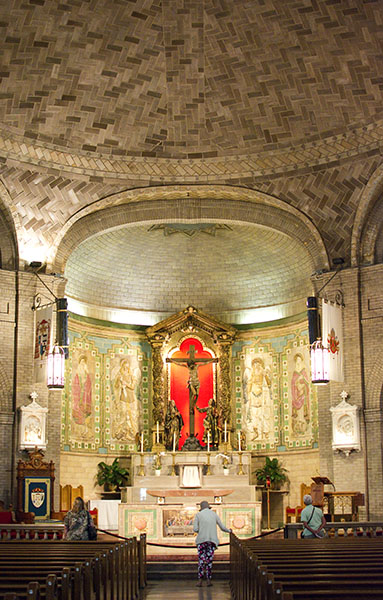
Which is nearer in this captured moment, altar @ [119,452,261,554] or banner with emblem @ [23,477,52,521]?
altar @ [119,452,261,554]

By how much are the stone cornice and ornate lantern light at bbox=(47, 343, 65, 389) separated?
4.83 m

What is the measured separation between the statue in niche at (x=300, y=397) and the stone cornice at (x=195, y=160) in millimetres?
5992

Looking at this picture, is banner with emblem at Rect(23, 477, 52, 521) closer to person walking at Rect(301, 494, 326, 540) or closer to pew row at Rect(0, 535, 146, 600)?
pew row at Rect(0, 535, 146, 600)

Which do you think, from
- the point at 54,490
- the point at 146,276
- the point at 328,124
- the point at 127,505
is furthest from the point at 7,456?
the point at 328,124

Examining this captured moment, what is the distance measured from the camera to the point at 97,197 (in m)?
22.4

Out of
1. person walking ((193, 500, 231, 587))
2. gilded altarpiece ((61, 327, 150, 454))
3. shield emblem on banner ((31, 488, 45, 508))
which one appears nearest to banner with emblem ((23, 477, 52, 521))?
shield emblem on banner ((31, 488, 45, 508))

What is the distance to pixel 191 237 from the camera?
2633 centimetres

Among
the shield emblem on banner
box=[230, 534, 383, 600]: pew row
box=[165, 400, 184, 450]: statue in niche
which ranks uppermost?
box=[165, 400, 184, 450]: statue in niche

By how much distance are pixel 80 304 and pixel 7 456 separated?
21.1 ft

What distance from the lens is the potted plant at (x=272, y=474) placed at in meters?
24.3

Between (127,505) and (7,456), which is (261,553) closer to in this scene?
(127,505)

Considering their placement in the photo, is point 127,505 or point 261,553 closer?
point 261,553

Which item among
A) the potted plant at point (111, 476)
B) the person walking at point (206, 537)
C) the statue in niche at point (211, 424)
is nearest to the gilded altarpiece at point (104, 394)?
the potted plant at point (111, 476)

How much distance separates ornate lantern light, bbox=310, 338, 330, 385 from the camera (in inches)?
783
